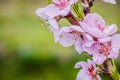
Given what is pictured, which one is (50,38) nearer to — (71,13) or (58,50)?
(58,50)

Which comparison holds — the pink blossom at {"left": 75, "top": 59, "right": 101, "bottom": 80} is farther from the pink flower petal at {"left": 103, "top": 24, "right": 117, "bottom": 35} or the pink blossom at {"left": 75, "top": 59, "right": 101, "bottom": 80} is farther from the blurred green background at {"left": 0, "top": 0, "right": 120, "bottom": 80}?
the blurred green background at {"left": 0, "top": 0, "right": 120, "bottom": 80}

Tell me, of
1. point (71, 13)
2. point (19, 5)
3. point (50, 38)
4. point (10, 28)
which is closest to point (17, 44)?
point (50, 38)

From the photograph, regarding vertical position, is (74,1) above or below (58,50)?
above

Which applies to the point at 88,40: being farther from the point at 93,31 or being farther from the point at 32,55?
the point at 32,55

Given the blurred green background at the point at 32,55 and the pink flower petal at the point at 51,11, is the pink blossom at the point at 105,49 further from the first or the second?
the blurred green background at the point at 32,55

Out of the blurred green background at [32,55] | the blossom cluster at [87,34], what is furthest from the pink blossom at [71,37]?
the blurred green background at [32,55]

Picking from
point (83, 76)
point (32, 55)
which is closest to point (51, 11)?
point (83, 76)
